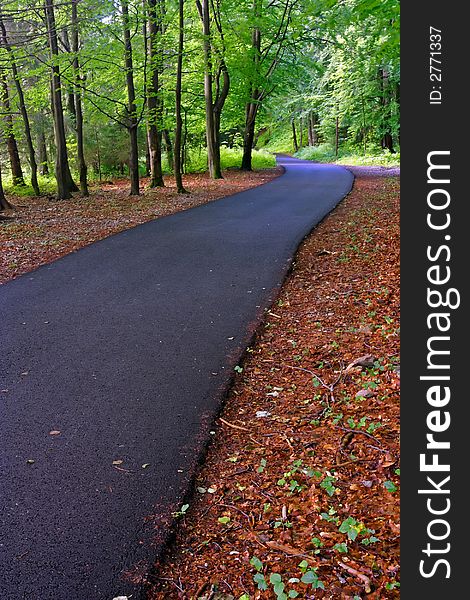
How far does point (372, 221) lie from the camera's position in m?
10.5

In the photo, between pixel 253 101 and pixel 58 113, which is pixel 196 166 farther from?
pixel 58 113

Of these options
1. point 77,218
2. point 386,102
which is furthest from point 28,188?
point 386,102

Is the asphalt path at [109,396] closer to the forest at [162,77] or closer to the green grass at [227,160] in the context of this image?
the forest at [162,77]

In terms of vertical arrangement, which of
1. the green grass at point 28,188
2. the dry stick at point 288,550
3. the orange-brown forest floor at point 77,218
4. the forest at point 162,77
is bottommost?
the dry stick at point 288,550

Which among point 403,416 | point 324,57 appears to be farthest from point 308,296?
point 324,57

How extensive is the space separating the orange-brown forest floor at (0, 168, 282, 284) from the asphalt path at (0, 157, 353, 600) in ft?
3.09

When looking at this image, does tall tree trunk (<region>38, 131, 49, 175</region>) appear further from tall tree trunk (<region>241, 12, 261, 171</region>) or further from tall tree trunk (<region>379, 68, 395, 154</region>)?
tall tree trunk (<region>379, 68, 395, 154</region>)

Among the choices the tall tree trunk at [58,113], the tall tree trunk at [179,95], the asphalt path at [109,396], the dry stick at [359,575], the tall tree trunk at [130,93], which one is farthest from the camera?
the tall tree trunk at [179,95]

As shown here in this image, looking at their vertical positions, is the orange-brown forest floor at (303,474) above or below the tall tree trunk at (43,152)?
below

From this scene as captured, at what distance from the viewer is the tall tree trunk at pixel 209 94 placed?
60.7 feet

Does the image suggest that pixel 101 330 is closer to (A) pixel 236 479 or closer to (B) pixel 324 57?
(A) pixel 236 479

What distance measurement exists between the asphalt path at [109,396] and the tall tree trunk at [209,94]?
41.9 ft

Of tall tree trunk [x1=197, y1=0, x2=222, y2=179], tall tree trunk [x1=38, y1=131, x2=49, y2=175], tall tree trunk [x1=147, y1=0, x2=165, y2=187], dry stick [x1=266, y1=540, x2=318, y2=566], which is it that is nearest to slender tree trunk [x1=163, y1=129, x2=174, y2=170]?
tall tree trunk [x1=197, y1=0, x2=222, y2=179]

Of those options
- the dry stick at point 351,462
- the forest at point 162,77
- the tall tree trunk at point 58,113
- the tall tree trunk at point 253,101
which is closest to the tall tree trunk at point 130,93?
the forest at point 162,77
